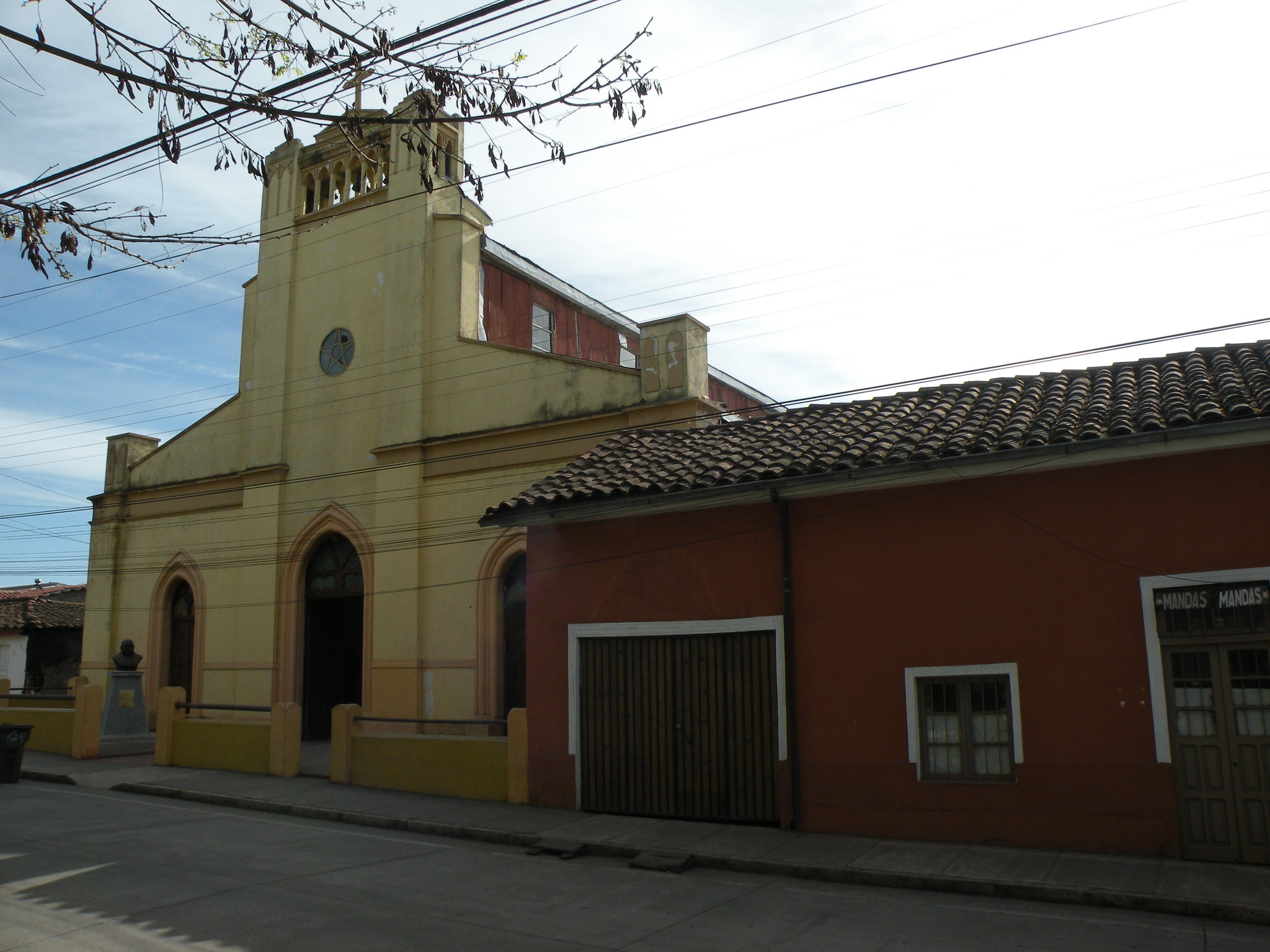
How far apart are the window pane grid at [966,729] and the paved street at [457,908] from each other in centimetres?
208

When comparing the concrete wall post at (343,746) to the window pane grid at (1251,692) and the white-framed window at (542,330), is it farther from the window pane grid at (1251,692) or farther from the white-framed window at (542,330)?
the window pane grid at (1251,692)

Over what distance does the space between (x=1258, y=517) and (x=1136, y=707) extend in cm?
216

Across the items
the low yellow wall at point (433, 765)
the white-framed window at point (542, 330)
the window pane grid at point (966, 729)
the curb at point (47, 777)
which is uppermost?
the white-framed window at point (542, 330)

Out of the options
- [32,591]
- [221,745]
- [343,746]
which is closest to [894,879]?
[343,746]

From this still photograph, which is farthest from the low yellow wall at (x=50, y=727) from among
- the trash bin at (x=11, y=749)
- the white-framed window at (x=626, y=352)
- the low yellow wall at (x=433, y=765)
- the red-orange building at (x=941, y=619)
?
the white-framed window at (x=626, y=352)

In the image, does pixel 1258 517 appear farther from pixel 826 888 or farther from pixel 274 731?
pixel 274 731

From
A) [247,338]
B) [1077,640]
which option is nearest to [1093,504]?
[1077,640]

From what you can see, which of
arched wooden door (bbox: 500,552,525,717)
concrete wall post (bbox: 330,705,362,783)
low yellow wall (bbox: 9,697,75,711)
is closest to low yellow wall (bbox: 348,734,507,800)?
concrete wall post (bbox: 330,705,362,783)

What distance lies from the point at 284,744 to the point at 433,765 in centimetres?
341

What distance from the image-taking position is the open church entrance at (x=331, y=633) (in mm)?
21266

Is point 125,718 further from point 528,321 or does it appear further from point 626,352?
point 626,352

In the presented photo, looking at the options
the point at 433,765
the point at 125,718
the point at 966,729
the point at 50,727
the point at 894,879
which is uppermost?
the point at 966,729

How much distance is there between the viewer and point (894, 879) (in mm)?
9266

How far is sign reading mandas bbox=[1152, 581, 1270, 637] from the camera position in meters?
9.62
